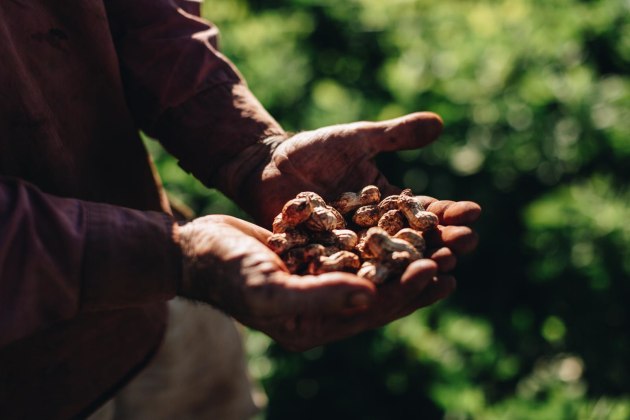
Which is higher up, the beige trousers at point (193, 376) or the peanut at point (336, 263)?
the peanut at point (336, 263)

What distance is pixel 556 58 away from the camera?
3.55 meters

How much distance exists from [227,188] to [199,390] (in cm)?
97

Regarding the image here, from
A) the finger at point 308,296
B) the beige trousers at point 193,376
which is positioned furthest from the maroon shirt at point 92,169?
the beige trousers at point 193,376

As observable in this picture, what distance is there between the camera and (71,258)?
1340mm

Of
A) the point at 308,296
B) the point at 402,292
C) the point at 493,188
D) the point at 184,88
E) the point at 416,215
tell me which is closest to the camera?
the point at 308,296

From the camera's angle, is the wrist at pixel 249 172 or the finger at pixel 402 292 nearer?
the finger at pixel 402 292

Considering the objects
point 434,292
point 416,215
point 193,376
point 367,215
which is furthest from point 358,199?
point 193,376

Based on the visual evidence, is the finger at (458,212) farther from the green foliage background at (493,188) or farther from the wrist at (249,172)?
the green foliage background at (493,188)

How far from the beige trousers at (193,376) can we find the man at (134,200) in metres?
0.32

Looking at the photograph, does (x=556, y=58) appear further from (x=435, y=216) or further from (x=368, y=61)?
(x=435, y=216)

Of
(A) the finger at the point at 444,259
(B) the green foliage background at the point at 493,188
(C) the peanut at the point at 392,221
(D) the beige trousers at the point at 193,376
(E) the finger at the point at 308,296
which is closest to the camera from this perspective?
(E) the finger at the point at 308,296

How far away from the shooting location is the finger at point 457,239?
155cm

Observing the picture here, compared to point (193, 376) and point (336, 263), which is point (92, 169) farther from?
point (193, 376)

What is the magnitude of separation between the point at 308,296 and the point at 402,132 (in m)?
0.68
